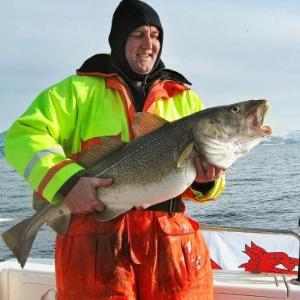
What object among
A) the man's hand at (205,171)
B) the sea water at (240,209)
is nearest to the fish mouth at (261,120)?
the man's hand at (205,171)

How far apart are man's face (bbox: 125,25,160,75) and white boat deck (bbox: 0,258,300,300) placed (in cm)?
201

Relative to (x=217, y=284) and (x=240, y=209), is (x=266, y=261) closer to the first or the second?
(x=217, y=284)

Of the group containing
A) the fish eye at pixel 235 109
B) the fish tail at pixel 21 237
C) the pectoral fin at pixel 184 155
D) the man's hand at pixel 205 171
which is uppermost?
the fish eye at pixel 235 109

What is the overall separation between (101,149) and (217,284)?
71.6 inches

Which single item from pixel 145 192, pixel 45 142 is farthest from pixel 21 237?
pixel 145 192

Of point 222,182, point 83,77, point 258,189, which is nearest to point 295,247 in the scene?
point 222,182

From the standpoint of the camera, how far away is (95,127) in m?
3.40

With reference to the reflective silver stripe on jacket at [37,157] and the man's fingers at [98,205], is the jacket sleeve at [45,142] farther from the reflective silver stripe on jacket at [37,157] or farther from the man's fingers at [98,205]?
the man's fingers at [98,205]

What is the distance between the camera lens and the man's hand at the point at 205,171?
324cm

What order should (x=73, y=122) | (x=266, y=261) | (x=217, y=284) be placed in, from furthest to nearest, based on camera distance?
(x=266, y=261), (x=217, y=284), (x=73, y=122)

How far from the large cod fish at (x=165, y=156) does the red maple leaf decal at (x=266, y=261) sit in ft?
7.74

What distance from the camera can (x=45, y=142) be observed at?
125 inches

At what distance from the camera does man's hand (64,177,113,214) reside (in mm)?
3127

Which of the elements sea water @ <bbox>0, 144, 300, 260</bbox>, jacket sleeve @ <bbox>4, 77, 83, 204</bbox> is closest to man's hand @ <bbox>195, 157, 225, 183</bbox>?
jacket sleeve @ <bbox>4, 77, 83, 204</bbox>
